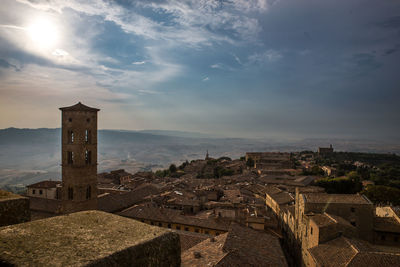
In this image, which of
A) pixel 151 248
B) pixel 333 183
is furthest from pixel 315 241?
pixel 333 183

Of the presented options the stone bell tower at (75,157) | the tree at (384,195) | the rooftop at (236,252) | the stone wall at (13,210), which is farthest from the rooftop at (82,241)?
the tree at (384,195)

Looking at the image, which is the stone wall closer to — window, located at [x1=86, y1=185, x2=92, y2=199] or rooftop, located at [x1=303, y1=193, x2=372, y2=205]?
window, located at [x1=86, y1=185, x2=92, y2=199]

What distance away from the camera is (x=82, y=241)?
279 cm

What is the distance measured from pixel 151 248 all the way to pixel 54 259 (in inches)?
40.0

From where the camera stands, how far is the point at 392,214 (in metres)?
25.4

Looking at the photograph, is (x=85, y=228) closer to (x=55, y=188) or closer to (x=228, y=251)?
(x=228, y=251)

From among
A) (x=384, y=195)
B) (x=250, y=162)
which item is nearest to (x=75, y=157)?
(x=384, y=195)

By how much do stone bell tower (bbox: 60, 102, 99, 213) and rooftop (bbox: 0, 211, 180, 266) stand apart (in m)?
22.2

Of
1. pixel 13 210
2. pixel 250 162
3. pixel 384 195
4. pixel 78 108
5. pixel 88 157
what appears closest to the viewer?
pixel 13 210

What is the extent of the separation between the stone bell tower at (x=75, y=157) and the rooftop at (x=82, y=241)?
2220 centimetres

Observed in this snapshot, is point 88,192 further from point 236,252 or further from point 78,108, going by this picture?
point 236,252

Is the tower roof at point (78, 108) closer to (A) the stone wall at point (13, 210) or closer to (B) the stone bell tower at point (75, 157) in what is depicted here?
(B) the stone bell tower at point (75, 157)

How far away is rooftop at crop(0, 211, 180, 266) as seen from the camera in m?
2.37

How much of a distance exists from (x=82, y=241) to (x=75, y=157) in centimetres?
2321
